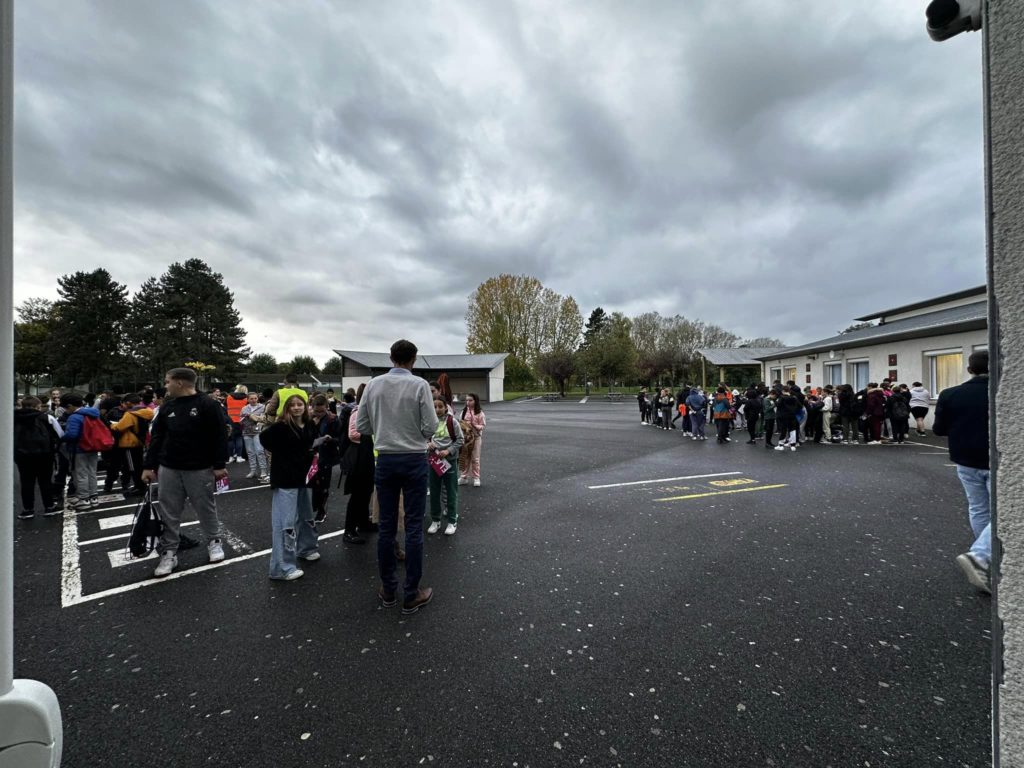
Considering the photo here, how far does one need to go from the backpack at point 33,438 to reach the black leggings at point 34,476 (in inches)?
3.6

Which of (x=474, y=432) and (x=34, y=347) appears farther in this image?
(x=34, y=347)

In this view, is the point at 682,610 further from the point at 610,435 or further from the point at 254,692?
the point at 610,435

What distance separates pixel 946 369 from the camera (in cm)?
1566

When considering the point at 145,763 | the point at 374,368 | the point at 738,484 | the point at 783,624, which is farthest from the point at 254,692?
the point at 374,368

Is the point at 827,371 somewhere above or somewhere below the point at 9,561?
above

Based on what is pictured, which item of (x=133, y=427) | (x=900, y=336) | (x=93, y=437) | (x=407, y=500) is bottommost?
(x=407, y=500)

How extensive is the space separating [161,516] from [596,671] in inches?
178

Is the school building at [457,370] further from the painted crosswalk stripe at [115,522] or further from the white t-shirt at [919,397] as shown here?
Result: the painted crosswalk stripe at [115,522]

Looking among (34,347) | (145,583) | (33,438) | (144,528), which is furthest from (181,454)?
(34,347)

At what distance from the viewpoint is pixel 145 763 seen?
7.06 ft

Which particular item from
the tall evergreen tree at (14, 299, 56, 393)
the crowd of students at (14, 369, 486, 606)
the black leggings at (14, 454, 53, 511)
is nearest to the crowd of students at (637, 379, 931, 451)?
the crowd of students at (14, 369, 486, 606)

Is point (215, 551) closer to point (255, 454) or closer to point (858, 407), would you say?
point (255, 454)

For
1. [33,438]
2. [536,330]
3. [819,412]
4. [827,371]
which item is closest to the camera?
[33,438]

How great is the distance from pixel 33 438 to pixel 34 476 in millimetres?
592
